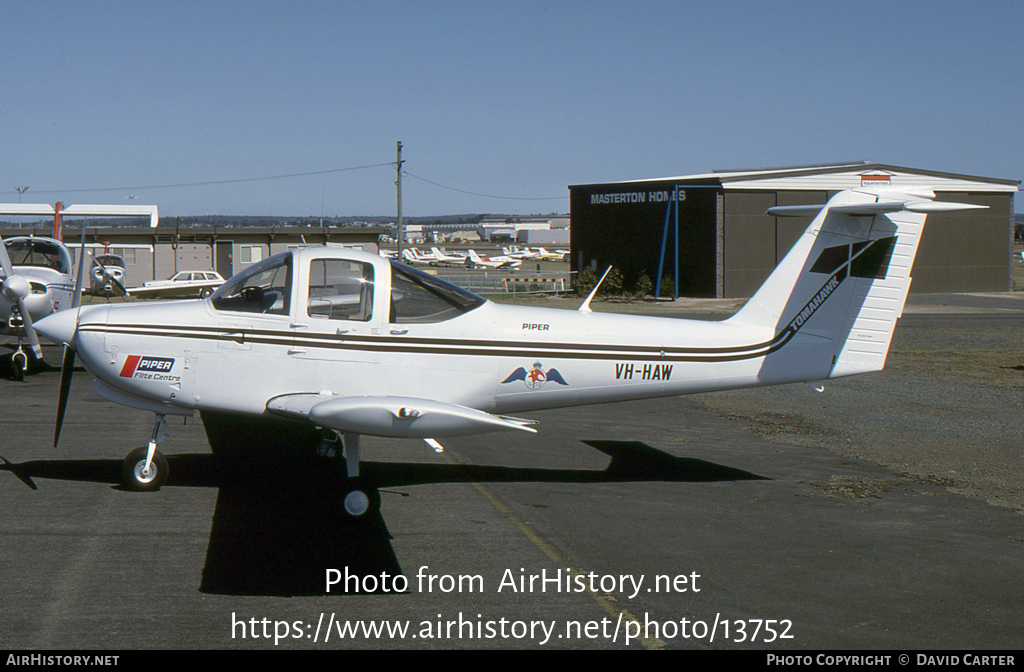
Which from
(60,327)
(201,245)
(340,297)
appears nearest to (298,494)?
(340,297)

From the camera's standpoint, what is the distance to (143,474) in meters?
8.06

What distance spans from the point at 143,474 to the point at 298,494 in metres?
1.40

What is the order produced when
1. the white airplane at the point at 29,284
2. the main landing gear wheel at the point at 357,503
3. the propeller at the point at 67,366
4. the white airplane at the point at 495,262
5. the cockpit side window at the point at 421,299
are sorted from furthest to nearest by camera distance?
the white airplane at the point at 495,262 → the white airplane at the point at 29,284 → the cockpit side window at the point at 421,299 → the propeller at the point at 67,366 → the main landing gear wheel at the point at 357,503

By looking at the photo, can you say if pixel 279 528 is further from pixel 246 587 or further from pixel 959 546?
pixel 959 546

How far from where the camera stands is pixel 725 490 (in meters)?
8.52

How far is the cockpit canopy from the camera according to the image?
25.7 feet

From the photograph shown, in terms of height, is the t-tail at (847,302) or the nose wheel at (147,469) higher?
the t-tail at (847,302)

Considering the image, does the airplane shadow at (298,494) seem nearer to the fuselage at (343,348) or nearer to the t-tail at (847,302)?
the fuselage at (343,348)

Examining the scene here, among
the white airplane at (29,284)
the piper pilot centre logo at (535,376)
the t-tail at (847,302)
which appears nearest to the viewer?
the piper pilot centre logo at (535,376)

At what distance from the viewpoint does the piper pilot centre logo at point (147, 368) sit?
7676 mm

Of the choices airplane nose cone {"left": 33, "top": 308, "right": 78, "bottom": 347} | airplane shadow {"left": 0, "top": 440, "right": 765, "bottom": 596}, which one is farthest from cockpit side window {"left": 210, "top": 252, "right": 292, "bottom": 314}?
airplane shadow {"left": 0, "top": 440, "right": 765, "bottom": 596}

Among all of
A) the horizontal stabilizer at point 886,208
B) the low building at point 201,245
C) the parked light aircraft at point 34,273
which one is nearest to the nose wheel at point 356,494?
the horizontal stabilizer at point 886,208

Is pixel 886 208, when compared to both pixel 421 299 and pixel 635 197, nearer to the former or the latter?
pixel 421 299

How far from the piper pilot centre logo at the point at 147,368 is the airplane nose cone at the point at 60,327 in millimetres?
536
